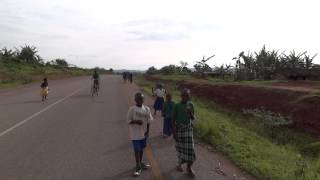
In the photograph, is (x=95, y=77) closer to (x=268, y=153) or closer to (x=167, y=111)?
(x=167, y=111)

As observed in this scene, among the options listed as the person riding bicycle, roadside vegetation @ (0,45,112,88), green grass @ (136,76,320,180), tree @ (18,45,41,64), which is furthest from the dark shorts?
tree @ (18,45,41,64)

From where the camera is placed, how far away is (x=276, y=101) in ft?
89.7

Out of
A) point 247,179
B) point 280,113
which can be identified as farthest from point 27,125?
point 280,113

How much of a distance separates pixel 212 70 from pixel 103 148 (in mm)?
67729

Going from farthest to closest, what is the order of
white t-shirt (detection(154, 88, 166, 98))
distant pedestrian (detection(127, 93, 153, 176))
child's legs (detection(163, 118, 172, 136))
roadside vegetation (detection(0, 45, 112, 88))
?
roadside vegetation (detection(0, 45, 112, 88)) < white t-shirt (detection(154, 88, 166, 98)) < child's legs (detection(163, 118, 172, 136)) < distant pedestrian (detection(127, 93, 153, 176))

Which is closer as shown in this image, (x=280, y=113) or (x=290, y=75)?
(x=280, y=113)

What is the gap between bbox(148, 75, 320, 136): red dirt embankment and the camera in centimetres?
2173

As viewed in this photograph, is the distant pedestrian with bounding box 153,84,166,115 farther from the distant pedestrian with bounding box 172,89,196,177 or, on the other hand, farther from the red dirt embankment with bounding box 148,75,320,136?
the distant pedestrian with bounding box 172,89,196,177

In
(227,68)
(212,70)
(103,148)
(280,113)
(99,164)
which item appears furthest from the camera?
(212,70)

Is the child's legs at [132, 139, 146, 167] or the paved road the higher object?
the child's legs at [132, 139, 146, 167]

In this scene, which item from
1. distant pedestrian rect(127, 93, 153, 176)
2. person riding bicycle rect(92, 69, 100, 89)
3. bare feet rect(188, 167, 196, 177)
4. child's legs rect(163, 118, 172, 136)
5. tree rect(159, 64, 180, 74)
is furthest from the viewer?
tree rect(159, 64, 180, 74)

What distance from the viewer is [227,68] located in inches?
2665

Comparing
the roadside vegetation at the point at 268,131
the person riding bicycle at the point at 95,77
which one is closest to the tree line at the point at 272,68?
the roadside vegetation at the point at 268,131

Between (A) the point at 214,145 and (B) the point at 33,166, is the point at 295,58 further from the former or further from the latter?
(B) the point at 33,166
